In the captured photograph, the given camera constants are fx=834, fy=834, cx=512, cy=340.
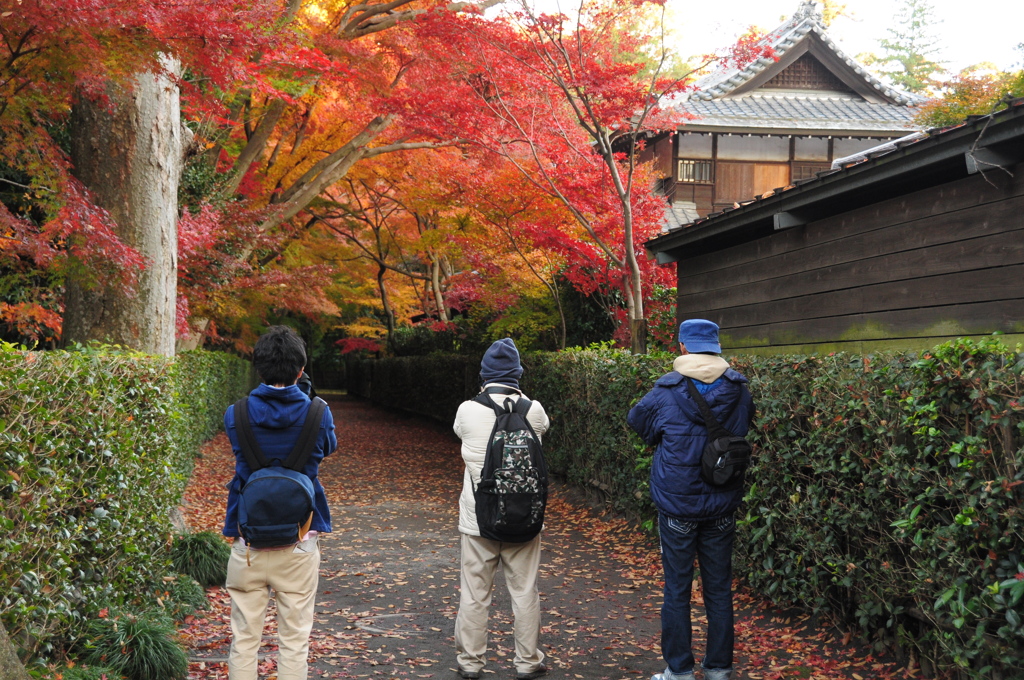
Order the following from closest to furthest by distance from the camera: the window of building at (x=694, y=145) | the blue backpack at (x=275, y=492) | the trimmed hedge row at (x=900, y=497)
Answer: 1. the trimmed hedge row at (x=900, y=497)
2. the blue backpack at (x=275, y=492)
3. the window of building at (x=694, y=145)

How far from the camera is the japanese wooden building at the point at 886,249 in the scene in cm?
639

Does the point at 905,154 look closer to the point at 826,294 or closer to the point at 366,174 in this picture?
the point at 826,294

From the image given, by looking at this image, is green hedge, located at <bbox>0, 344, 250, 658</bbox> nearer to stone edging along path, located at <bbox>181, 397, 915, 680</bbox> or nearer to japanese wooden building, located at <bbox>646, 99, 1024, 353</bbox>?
stone edging along path, located at <bbox>181, 397, 915, 680</bbox>

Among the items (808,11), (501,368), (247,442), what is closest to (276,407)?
(247,442)

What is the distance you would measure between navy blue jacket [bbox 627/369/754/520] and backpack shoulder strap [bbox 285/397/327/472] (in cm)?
195

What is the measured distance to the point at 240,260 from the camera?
55.6 ft

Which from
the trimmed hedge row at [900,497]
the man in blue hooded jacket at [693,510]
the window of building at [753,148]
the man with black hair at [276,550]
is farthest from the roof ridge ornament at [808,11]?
the man with black hair at [276,550]

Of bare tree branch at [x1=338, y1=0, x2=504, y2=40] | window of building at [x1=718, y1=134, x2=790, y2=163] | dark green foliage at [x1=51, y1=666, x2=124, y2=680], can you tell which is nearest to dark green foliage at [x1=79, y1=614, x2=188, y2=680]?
dark green foliage at [x1=51, y1=666, x2=124, y2=680]

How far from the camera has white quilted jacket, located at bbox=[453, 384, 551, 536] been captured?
16.7 feet

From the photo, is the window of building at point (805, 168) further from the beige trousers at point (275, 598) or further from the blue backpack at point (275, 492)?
the beige trousers at point (275, 598)

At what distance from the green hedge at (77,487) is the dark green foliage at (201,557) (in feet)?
2.32

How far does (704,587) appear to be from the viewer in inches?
192

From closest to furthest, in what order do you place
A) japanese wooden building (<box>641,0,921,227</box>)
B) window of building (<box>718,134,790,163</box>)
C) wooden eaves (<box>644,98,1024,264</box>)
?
wooden eaves (<box>644,98,1024,264</box>), japanese wooden building (<box>641,0,921,227</box>), window of building (<box>718,134,790,163</box>)

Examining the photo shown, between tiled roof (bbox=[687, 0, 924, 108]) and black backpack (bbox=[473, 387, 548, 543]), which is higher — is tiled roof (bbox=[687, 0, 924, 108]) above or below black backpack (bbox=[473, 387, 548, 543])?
above
